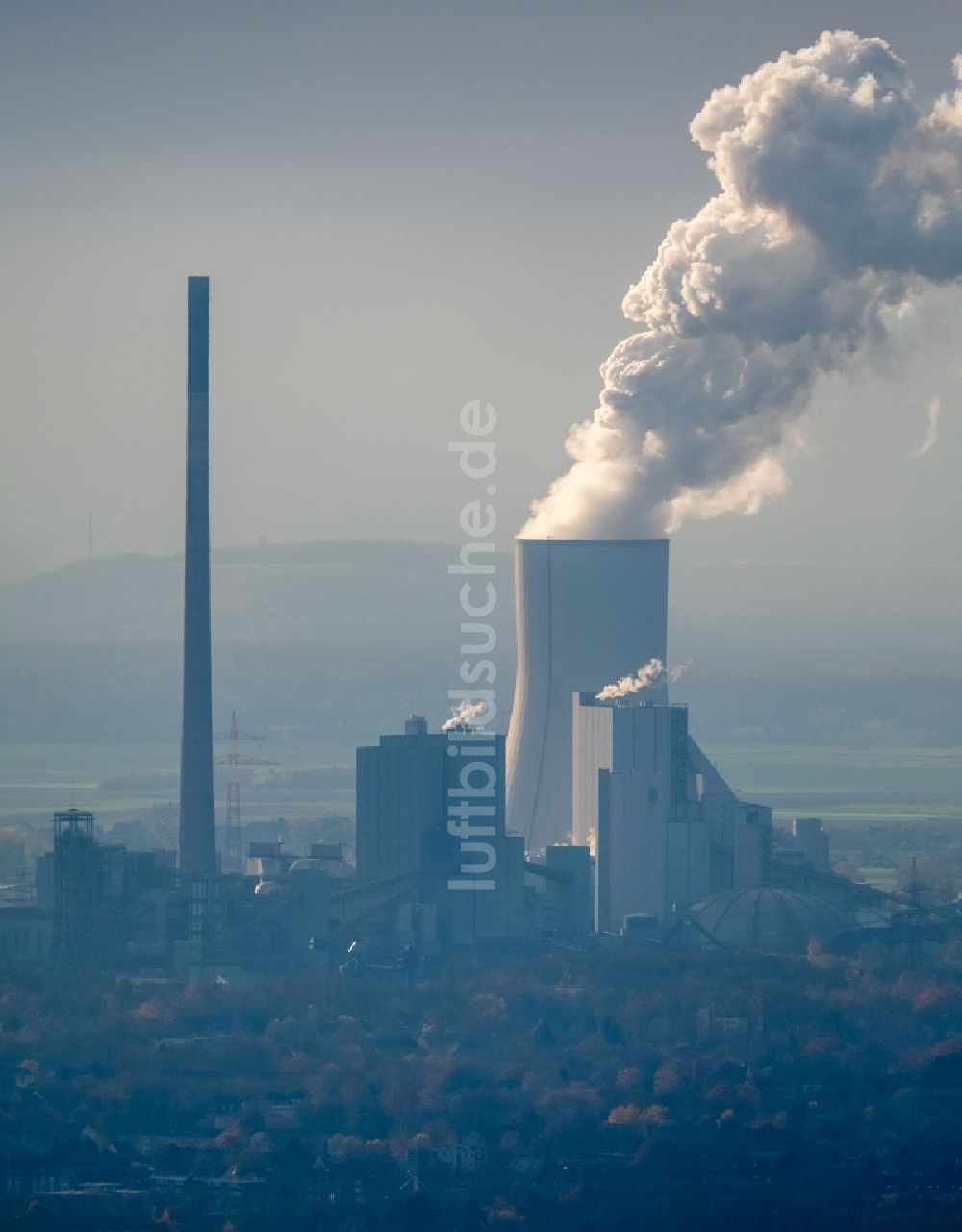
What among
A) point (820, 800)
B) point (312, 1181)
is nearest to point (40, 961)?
point (312, 1181)

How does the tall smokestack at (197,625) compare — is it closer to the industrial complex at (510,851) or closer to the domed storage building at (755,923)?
the industrial complex at (510,851)

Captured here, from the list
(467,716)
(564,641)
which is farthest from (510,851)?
(467,716)

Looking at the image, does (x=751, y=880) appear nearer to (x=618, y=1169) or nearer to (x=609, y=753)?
(x=609, y=753)

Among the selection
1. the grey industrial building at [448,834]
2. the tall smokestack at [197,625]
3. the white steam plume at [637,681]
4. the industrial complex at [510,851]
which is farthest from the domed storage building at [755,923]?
the tall smokestack at [197,625]

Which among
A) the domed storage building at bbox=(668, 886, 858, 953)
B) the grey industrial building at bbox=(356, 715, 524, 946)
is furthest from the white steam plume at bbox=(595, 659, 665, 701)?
the domed storage building at bbox=(668, 886, 858, 953)

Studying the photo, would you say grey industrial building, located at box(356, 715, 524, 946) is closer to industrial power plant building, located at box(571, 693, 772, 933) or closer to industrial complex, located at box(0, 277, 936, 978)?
industrial complex, located at box(0, 277, 936, 978)
